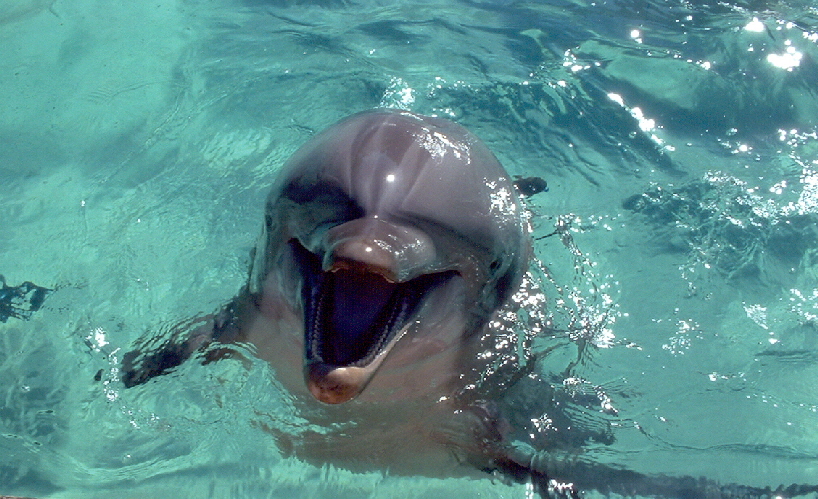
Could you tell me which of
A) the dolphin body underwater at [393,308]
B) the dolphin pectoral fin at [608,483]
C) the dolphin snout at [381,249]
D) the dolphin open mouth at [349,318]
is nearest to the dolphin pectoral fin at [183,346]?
the dolphin body underwater at [393,308]

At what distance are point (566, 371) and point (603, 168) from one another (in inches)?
106

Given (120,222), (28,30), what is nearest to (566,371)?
(120,222)

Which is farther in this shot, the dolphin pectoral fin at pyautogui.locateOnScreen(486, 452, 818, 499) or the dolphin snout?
the dolphin pectoral fin at pyautogui.locateOnScreen(486, 452, 818, 499)

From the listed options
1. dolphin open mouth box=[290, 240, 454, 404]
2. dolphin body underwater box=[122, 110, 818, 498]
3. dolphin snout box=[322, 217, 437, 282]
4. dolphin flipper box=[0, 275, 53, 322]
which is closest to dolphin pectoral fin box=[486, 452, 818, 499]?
dolphin body underwater box=[122, 110, 818, 498]

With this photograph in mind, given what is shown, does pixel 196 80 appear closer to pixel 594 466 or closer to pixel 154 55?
pixel 154 55

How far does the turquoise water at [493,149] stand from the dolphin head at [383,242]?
104cm

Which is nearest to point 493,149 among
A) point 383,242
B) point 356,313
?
point 356,313

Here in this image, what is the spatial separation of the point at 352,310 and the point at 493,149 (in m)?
4.02

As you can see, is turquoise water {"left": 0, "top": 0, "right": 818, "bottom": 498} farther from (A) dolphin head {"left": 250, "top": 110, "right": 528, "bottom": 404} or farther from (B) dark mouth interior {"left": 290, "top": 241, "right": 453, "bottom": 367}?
(B) dark mouth interior {"left": 290, "top": 241, "right": 453, "bottom": 367}

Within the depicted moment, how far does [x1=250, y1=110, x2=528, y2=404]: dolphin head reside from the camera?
328 centimetres

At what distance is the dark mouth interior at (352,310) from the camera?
3340mm

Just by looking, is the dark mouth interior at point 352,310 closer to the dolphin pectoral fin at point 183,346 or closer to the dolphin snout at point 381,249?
the dolphin snout at point 381,249

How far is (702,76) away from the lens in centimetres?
852

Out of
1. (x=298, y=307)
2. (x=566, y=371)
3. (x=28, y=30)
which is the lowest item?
(x=28, y=30)
